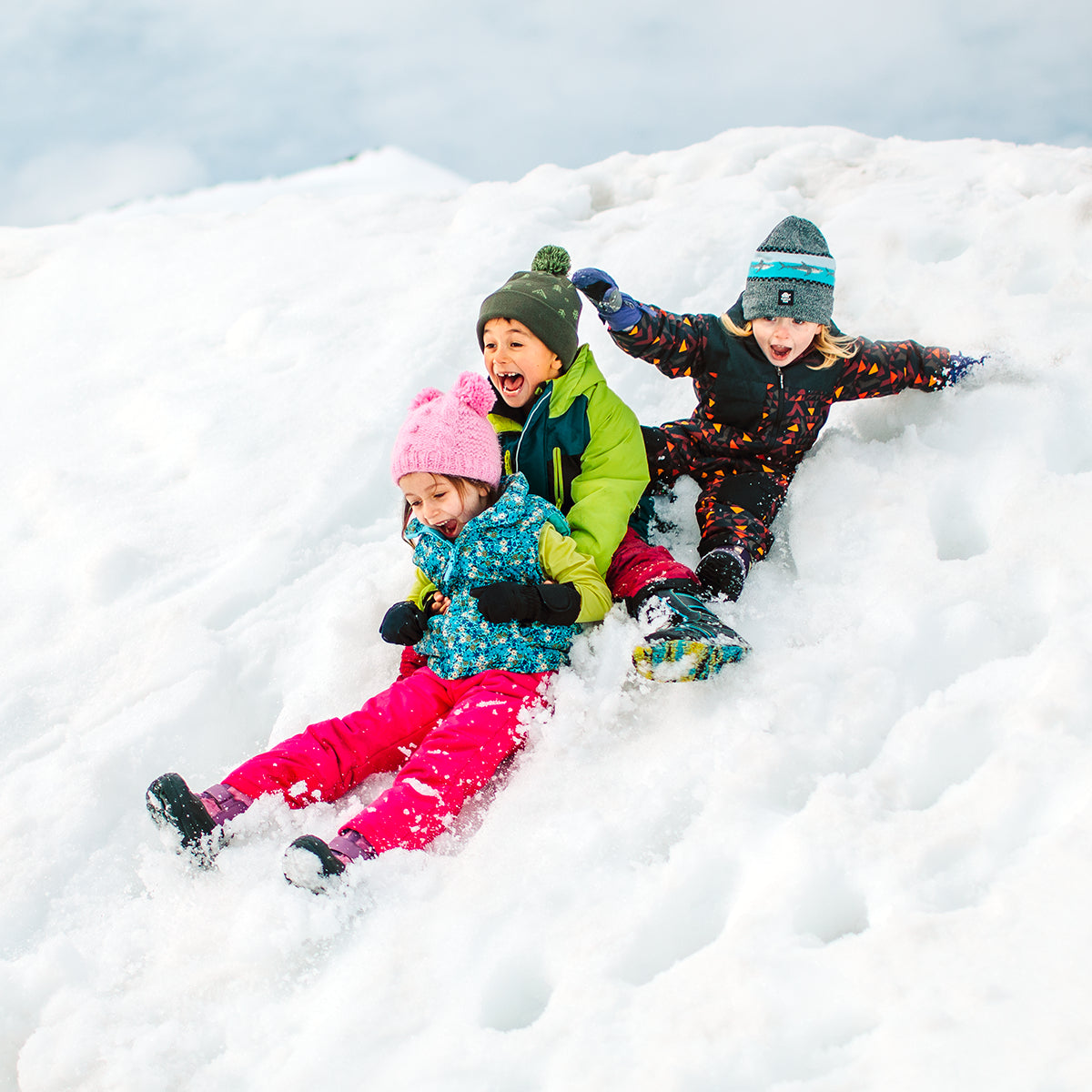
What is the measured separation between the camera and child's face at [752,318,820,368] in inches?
103

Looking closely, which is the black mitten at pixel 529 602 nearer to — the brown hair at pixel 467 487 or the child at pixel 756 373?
the brown hair at pixel 467 487

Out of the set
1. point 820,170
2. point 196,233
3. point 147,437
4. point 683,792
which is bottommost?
point 683,792

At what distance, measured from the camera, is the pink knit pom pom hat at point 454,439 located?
231cm

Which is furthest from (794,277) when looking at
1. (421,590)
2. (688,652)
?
(421,590)

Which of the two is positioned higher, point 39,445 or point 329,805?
point 39,445

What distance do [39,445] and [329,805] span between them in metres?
2.51

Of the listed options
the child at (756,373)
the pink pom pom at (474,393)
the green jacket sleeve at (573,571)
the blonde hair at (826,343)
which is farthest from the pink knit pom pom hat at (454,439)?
the blonde hair at (826,343)

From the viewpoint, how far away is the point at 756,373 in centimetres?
272

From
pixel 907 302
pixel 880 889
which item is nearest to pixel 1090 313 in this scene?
pixel 907 302

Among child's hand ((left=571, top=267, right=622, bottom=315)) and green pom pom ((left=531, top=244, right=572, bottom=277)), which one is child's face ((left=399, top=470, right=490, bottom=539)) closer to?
child's hand ((left=571, top=267, right=622, bottom=315))

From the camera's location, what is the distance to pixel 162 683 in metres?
2.55

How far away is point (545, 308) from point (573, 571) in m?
0.82

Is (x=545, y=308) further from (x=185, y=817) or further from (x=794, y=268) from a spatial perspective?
(x=185, y=817)

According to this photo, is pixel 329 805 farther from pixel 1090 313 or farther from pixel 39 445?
pixel 1090 313
